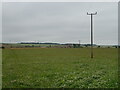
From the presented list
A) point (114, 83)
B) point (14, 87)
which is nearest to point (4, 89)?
point (14, 87)

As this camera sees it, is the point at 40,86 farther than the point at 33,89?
Yes

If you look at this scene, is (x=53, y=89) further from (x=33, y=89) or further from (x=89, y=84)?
(x=89, y=84)

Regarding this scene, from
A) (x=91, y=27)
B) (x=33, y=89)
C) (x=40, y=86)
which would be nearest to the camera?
(x=33, y=89)

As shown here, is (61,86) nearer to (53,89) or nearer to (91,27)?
(53,89)

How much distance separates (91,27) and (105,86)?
3265cm

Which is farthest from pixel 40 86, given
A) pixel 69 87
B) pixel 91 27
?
pixel 91 27

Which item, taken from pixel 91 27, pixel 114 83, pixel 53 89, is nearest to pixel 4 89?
pixel 53 89

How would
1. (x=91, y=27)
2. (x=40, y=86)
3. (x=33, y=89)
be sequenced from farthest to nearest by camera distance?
(x=91, y=27) → (x=40, y=86) → (x=33, y=89)

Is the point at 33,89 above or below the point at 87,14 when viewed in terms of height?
below

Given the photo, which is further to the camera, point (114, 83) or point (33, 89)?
point (114, 83)

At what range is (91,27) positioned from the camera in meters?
43.9

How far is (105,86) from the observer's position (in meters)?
11.9

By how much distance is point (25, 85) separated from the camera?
12453 mm

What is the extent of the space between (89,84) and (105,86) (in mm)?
977
